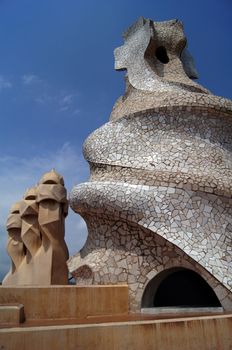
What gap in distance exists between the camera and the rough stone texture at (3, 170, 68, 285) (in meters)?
7.46

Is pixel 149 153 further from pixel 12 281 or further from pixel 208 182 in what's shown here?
pixel 12 281

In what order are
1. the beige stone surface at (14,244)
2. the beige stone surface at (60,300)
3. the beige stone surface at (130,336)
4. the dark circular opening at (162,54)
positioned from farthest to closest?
the dark circular opening at (162,54)
the beige stone surface at (14,244)
the beige stone surface at (60,300)
the beige stone surface at (130,336)

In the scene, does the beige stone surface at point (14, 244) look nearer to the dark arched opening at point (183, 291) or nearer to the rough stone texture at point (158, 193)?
the rough stone texture at point (158, 193)

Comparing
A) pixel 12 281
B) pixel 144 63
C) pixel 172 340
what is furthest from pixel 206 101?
pixel 12 281

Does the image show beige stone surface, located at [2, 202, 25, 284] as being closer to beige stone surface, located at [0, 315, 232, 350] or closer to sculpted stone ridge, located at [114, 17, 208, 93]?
sculpted stone ridge, located at [114, 17, 208, 93]

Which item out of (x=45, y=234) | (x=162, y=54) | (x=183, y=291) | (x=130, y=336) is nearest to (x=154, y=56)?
(x=162, y=54)

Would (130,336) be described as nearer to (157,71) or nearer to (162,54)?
(157,71)

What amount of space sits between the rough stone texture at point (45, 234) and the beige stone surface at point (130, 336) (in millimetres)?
3798

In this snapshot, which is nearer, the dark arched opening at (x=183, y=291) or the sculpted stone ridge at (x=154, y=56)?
the dark arched opening at (x=183, y=291)

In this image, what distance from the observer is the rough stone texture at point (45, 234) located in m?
7.46

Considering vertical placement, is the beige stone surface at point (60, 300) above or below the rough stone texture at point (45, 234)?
below

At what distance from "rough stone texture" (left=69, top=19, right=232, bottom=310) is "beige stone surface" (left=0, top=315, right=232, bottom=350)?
2.09 m

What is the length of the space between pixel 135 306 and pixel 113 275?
0.83 m

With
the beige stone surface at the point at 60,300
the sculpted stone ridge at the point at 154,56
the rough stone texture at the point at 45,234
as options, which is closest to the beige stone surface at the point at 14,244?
the rough stone texture at the point at 45,234
